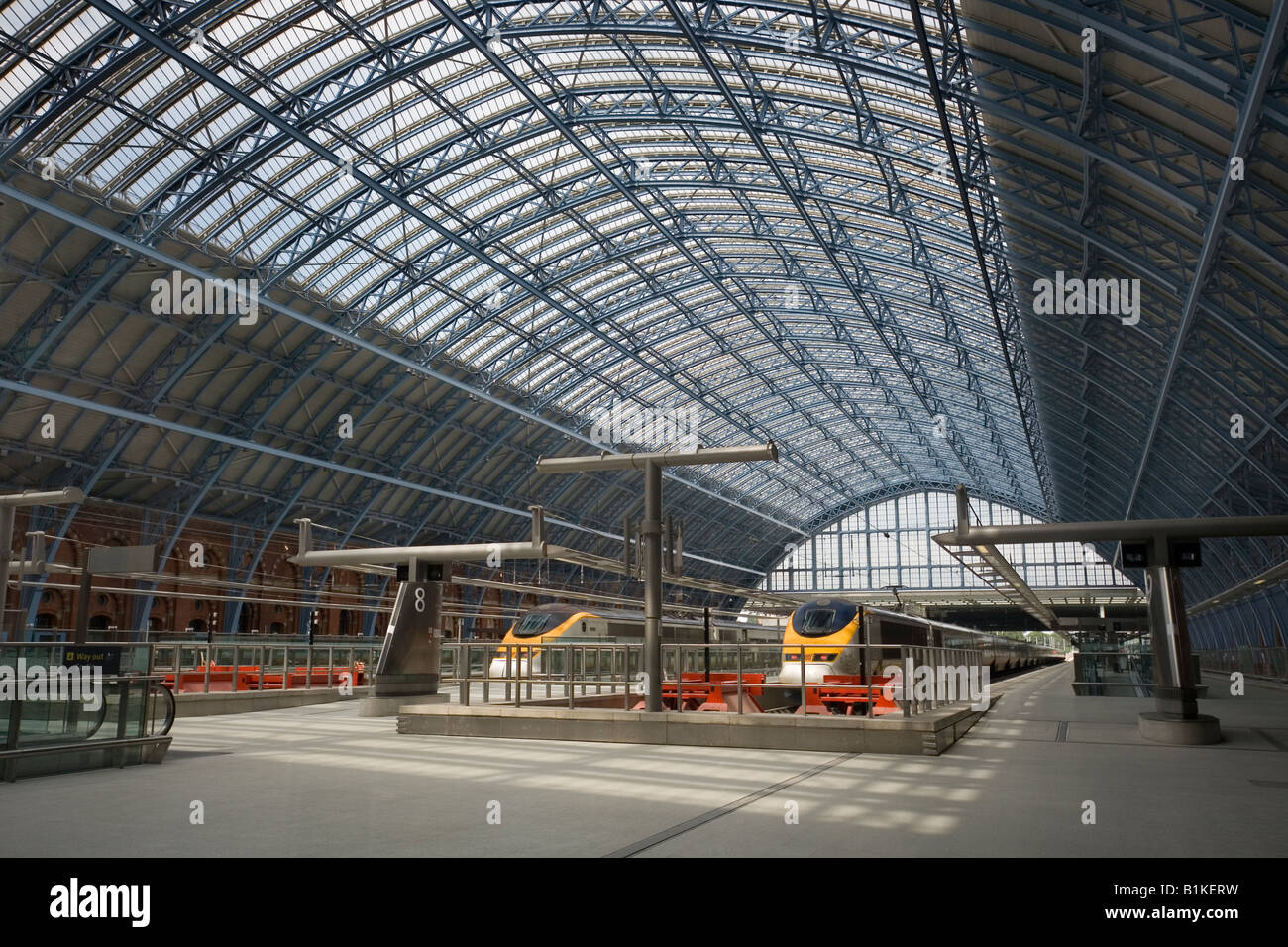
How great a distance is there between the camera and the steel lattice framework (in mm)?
20344

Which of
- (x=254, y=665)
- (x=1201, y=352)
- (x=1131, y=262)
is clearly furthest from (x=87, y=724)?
(x=1201, y=352)

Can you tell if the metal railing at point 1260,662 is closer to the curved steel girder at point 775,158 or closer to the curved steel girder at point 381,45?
the curved steel girder at point 775,158

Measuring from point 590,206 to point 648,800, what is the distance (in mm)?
32281

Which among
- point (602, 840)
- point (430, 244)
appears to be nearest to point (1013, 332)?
point (430, 244)

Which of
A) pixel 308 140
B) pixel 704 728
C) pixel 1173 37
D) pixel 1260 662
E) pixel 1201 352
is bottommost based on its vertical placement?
pixel 1260 662

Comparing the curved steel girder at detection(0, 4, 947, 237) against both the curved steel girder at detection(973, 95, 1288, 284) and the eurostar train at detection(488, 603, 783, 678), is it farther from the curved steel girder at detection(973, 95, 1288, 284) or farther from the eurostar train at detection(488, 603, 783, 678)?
the eurostar train at detection(488, 603, 783, 678)

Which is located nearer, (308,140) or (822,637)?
(822,637)

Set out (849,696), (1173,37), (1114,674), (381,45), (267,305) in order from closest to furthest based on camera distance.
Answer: (1173,37) < (849,696) < (381,45) < (1114,674) < (267,305)

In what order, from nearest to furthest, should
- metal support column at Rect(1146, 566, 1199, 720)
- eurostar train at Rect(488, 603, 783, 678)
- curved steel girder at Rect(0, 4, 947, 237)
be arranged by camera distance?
1. metal support column at Rect(1146, 566, 1199, 720)
2. curved steel girder at Rect(0, 4, 947, 237)
3. eurostar train at Rect(488, 603, 783, 678)

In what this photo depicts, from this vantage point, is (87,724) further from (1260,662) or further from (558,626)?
(1260,662)

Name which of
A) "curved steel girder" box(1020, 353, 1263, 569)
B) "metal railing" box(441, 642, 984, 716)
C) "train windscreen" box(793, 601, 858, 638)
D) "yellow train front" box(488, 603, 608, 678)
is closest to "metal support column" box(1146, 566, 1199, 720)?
"metal railing" box(441, 642, 984, 716)

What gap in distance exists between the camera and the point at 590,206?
39312 millimetres

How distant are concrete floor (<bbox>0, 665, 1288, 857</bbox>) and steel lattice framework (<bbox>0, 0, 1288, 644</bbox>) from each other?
976 centimetres

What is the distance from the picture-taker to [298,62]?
2836cm
